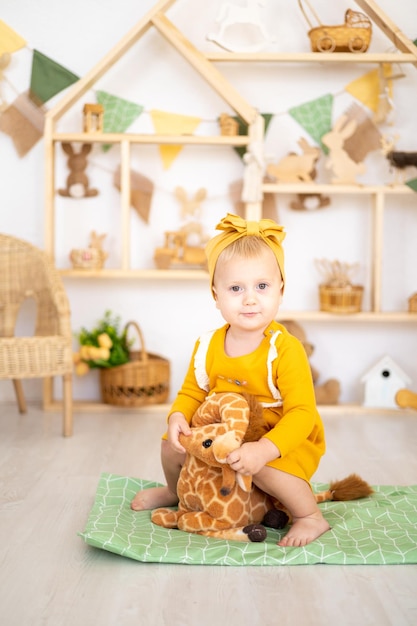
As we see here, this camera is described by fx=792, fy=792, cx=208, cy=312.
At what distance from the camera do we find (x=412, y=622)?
1.37 m

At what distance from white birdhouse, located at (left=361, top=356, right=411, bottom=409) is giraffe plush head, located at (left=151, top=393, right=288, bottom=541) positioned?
1.65 meters

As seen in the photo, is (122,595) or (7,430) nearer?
(122,595)

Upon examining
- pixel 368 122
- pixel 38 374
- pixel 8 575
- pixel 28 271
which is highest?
pixel 368 122

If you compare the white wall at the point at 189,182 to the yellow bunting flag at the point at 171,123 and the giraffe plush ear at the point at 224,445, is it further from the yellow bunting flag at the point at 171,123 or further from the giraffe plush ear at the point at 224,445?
the giraffe plush ear at the point at 224,445

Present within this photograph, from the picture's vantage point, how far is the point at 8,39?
3.39 metres

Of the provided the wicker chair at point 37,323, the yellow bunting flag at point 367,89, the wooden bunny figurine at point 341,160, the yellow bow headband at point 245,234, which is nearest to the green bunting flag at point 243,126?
the wooden bunny figurine at point 341,160

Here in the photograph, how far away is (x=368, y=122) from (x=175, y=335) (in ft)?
4.13

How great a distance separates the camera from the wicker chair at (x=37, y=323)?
2.75m

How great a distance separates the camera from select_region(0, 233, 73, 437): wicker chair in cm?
275

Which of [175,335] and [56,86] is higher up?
[56,86]

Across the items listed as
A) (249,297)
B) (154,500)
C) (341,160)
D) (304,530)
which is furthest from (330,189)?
(304,530)

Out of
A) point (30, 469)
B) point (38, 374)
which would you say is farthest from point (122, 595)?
point (38, 374)

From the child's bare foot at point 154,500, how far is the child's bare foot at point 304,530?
0.34 m

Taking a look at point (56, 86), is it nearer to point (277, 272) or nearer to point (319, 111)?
point (319, 111)
